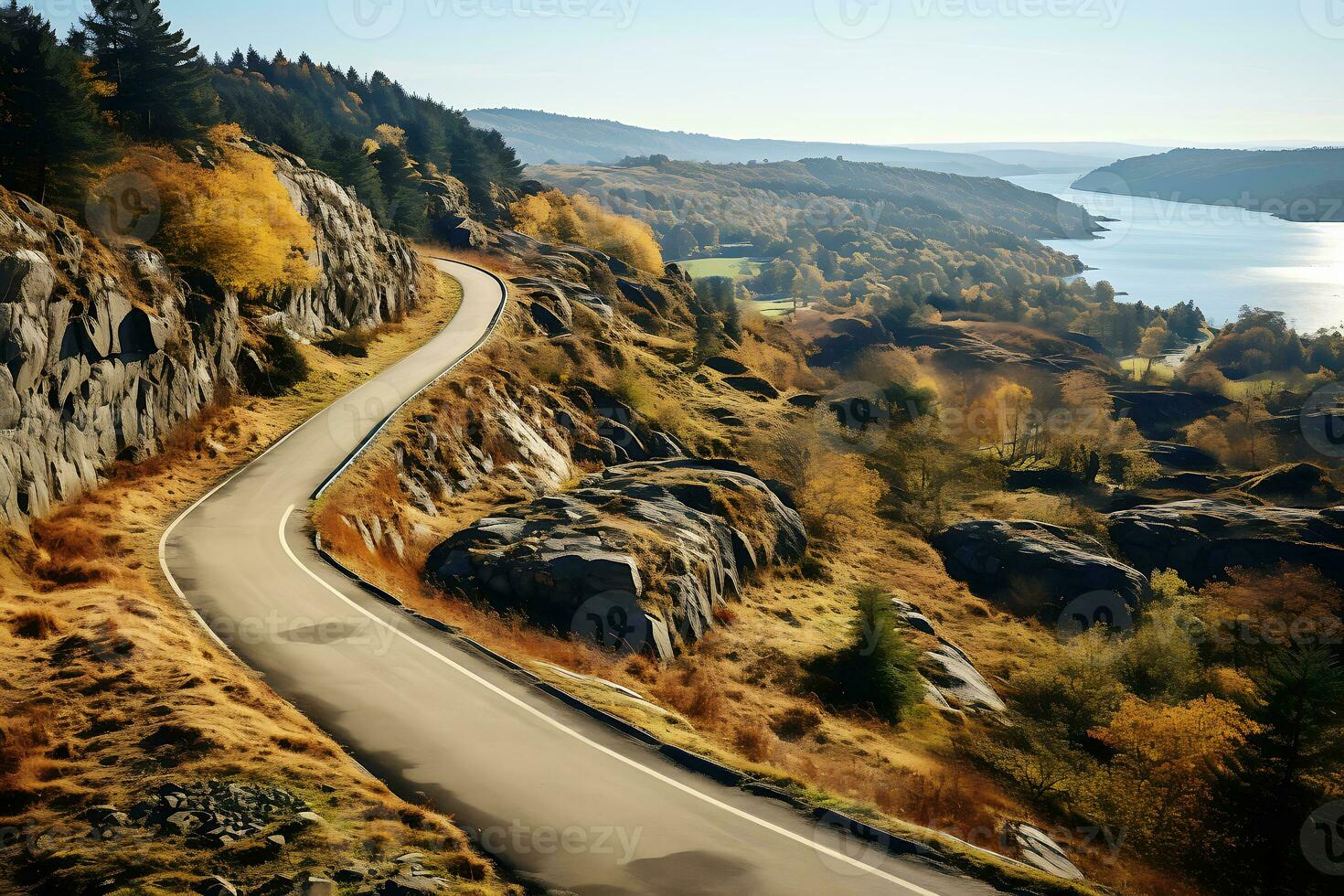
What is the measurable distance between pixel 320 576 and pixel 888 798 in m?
18.2

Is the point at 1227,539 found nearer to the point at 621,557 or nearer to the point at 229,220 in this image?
the point at 621,557

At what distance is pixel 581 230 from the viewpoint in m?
123

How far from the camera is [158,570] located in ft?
78.6

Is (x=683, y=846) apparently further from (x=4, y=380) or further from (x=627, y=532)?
(x=4, y=380)

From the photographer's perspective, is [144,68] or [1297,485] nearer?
[144,68]

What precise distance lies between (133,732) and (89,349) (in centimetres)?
1917

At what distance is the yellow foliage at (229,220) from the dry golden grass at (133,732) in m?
19.7

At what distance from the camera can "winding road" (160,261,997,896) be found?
13344 mm

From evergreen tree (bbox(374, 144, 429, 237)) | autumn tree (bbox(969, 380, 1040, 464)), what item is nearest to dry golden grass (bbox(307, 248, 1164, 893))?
evergreen tree (bbox(374, 144, 429, 237))

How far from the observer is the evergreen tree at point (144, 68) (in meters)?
47.1

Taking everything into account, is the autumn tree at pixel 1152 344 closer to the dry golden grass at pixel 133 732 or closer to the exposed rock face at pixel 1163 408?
the exposed rock face at pixel 1163 408

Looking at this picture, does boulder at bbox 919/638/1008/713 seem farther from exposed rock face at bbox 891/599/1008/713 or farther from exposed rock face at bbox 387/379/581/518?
exposed rock face at bbox 387/379/581/518

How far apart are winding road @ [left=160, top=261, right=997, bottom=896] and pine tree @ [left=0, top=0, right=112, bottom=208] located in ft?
54.9

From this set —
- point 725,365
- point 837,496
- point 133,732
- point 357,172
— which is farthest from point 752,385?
point 133,732
